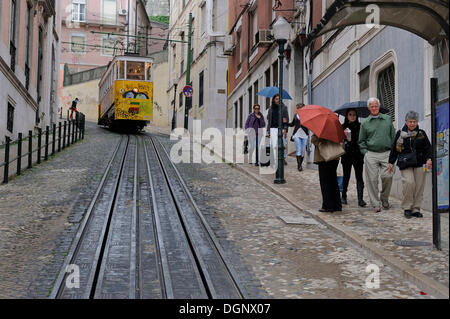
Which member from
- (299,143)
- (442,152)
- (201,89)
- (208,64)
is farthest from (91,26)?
(442,152)

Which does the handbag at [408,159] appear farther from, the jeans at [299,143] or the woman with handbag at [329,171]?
the jeans at [299,143]

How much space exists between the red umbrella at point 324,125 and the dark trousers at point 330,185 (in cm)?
42

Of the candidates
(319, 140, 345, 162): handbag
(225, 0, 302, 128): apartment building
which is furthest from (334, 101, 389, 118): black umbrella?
(225, 0, 302, 128): apartment building

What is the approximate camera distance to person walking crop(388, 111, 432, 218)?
8.73 m

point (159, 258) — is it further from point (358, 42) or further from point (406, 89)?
point (358, 42)

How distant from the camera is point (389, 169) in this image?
9.19m

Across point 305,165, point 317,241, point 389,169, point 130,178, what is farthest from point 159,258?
point 305,165

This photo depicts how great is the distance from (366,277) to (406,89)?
5.77 meters

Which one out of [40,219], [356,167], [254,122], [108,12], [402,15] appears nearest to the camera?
[402,15]

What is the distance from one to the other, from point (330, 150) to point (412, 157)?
4.42ft

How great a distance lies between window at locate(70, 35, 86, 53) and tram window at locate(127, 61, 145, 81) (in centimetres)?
3061

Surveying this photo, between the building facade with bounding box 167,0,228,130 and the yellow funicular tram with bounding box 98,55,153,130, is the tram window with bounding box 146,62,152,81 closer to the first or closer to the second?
the yellow funicular tram with bounding box 98,55,153,130

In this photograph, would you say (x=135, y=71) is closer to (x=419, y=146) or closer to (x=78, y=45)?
(x=419, y=146)

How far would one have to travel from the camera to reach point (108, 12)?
186 ft
